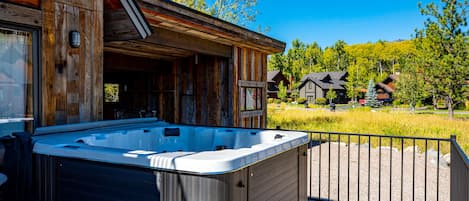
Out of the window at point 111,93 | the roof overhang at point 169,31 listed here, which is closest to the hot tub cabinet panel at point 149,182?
the roof overhang at point 169,31

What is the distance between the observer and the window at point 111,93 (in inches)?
333

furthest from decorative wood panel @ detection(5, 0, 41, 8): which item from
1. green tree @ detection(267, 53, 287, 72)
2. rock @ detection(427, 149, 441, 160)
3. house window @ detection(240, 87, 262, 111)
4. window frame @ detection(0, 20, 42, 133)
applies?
green tree @ detection(267, 53, 287, 72)

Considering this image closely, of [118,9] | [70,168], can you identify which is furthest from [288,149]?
[118,9]

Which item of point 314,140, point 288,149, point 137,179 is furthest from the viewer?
point 314,140

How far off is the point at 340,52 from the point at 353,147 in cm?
3818

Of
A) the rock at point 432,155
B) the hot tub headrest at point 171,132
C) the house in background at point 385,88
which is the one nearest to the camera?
the hot tub headrest at point 171,132

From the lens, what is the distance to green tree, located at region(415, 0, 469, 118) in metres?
14.3

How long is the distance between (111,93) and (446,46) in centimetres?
1407

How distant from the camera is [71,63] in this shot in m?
3.10

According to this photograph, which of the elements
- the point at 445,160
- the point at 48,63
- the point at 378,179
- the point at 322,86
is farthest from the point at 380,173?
the point at 322,86

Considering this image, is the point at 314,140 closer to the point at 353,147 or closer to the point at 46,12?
the point at 353,147

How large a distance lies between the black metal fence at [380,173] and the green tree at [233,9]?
813cm

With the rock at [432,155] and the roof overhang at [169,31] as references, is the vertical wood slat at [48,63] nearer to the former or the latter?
the roof overhang at [169,31]

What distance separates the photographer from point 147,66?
6.81 m
